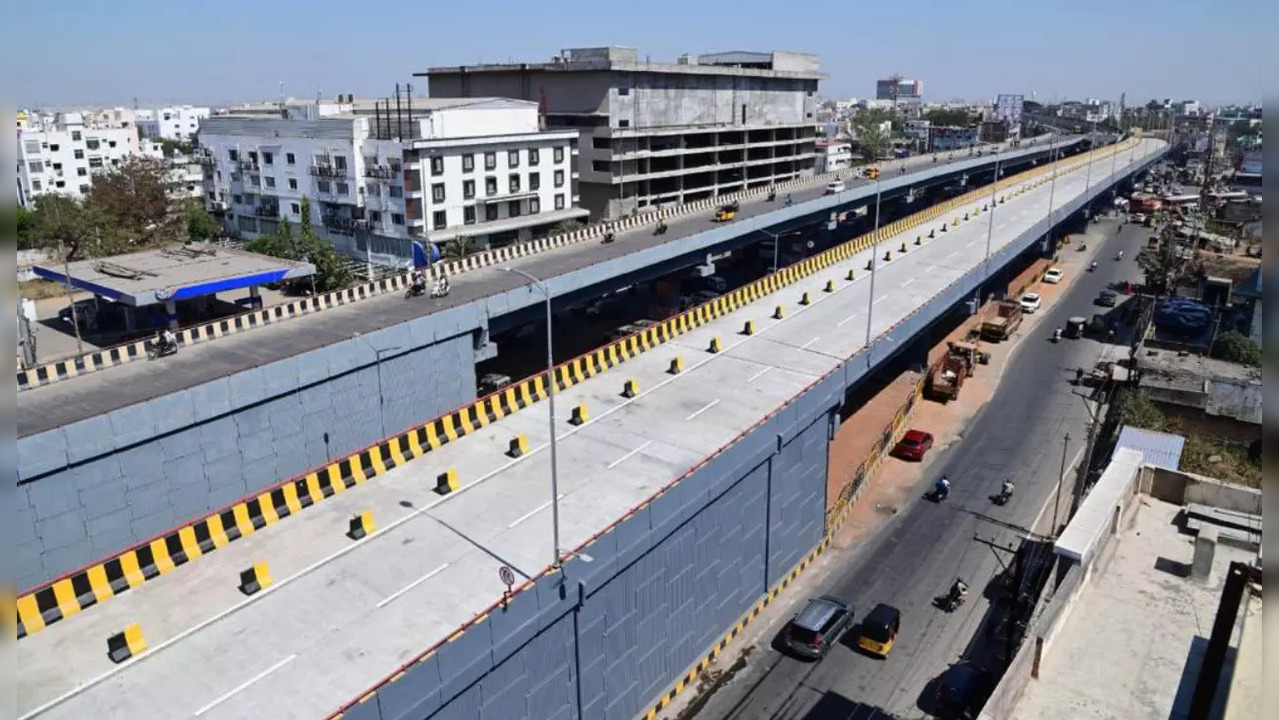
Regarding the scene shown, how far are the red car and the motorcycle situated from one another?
1288 inches

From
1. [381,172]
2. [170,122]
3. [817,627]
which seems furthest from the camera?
[170,122]

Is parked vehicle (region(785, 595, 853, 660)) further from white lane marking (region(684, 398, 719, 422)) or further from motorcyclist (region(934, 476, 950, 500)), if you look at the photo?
motorcyclist (region(934, 476, 950, 500))

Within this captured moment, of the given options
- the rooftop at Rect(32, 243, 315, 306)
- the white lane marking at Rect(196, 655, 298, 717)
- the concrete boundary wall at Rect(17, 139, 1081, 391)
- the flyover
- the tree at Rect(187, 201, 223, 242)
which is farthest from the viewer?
the tree at Rect(187, 201, 223, 242)

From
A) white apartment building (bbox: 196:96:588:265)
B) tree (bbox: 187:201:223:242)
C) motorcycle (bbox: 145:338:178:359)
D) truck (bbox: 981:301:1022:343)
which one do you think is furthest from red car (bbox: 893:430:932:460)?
tree (bbox: 187:201:223:242)

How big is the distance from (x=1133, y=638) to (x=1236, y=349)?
39.7m

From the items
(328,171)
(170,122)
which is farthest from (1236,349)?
(170,122)

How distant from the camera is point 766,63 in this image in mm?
112625

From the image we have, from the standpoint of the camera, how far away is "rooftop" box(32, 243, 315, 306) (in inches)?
1688

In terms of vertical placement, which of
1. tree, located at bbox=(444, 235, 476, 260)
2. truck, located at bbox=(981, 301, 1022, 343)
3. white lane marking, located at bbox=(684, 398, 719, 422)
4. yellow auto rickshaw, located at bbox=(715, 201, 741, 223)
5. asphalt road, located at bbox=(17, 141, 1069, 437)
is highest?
yellow auto rickshaw, located at bbox=(715, 201, 741, 223)

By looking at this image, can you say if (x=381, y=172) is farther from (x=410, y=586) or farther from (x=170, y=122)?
(x=170, y=122)

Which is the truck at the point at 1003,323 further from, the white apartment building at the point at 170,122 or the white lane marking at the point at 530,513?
the white apartment building at the point at 170,122

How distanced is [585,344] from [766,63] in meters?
69.6

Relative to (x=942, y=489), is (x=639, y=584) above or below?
above

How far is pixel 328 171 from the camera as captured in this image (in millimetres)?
69500
